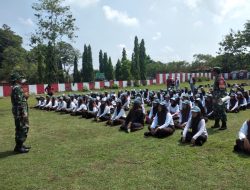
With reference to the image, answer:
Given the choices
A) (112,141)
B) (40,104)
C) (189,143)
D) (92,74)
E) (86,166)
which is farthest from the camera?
(92,74)

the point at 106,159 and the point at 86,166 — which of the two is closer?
the point at 86,166

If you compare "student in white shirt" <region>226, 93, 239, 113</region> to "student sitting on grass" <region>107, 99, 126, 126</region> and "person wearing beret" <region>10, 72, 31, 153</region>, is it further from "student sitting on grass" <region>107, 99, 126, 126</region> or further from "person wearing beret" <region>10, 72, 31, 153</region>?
"person wearing beret" <region>10, 72, 31, 153</region>

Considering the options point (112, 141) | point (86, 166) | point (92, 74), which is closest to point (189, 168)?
point (86, 166)

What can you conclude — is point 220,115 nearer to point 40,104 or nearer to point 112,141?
point 112,141

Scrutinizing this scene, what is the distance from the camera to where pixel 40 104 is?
2331 centimetres

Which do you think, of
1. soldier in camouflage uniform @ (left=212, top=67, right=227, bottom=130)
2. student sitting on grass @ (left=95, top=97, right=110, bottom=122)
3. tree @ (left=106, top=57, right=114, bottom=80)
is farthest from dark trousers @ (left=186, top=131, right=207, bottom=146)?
tree @ (left=106, top=57, right=114, bottom=80)

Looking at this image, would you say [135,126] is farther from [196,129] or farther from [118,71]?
[118,71]

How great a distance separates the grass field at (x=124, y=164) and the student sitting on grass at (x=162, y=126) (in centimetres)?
27

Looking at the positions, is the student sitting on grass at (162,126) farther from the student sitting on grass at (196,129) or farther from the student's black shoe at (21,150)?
the student's black shoe at (21,150)

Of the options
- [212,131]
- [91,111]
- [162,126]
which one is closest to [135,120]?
[162,126]

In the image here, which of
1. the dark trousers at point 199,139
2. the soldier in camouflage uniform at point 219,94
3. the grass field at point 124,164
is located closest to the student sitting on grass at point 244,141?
the grass field at point 124,164

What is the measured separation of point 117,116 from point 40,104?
10818mm

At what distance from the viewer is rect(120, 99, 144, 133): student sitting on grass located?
12.0 m

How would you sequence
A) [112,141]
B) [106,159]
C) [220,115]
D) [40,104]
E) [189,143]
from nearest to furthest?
[106,159], [189,143], [112,141], [220,115], [40,104]
